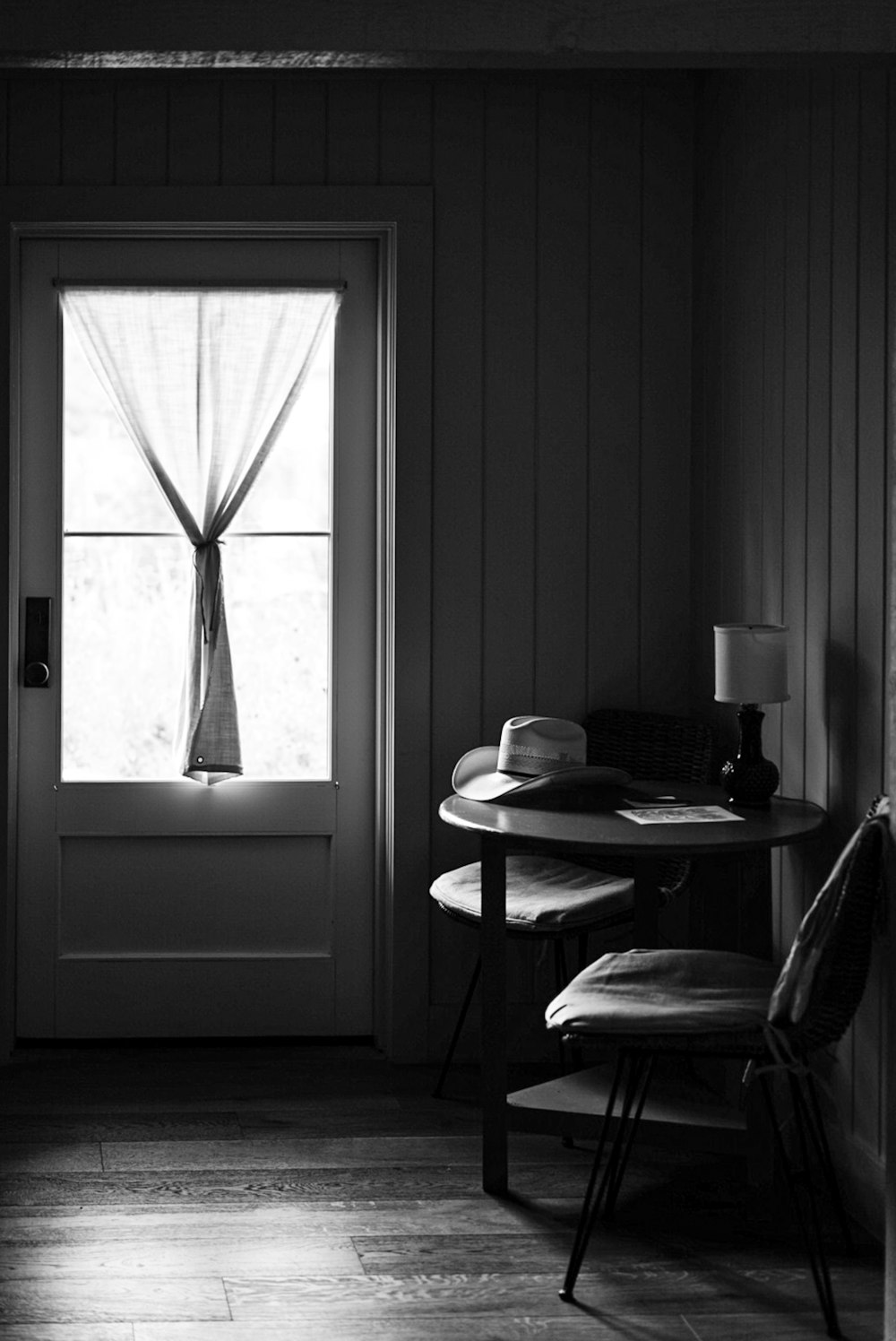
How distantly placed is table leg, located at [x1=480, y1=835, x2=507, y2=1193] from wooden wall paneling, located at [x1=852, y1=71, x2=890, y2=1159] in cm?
71

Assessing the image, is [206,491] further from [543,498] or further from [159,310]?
[543,498]

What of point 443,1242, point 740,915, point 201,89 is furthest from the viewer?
point 201,89

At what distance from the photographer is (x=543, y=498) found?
4160 mm

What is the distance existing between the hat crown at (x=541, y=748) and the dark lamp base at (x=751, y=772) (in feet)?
1.26

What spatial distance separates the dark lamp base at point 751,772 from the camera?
327cm

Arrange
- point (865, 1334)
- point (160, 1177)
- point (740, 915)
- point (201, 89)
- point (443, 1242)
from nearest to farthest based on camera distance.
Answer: point (865, 1334), point (443, 1242), point (160, 1177), point (740, 915), point (201, 89)

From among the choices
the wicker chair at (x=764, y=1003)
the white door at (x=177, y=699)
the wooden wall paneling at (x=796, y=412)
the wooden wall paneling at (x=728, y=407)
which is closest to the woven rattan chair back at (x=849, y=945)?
the wicker chair at (x=764, y=1003)

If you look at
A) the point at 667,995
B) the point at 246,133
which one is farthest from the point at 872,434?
the point at 246,133

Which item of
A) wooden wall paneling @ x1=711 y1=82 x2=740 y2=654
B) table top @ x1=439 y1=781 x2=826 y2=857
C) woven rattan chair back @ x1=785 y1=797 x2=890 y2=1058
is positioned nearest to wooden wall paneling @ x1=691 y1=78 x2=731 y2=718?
wooden wall paneling @ x1=711 y1=82 x2=740 y2=654

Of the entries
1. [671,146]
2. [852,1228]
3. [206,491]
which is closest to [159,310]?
[206,491]

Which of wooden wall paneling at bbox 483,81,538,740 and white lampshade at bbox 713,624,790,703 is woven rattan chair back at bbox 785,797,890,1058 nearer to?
white lampshade at bbox 713,624,790,703

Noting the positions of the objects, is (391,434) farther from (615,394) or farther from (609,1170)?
(609,1170)

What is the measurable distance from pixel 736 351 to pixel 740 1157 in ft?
6.27

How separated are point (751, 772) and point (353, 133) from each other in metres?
2.05
